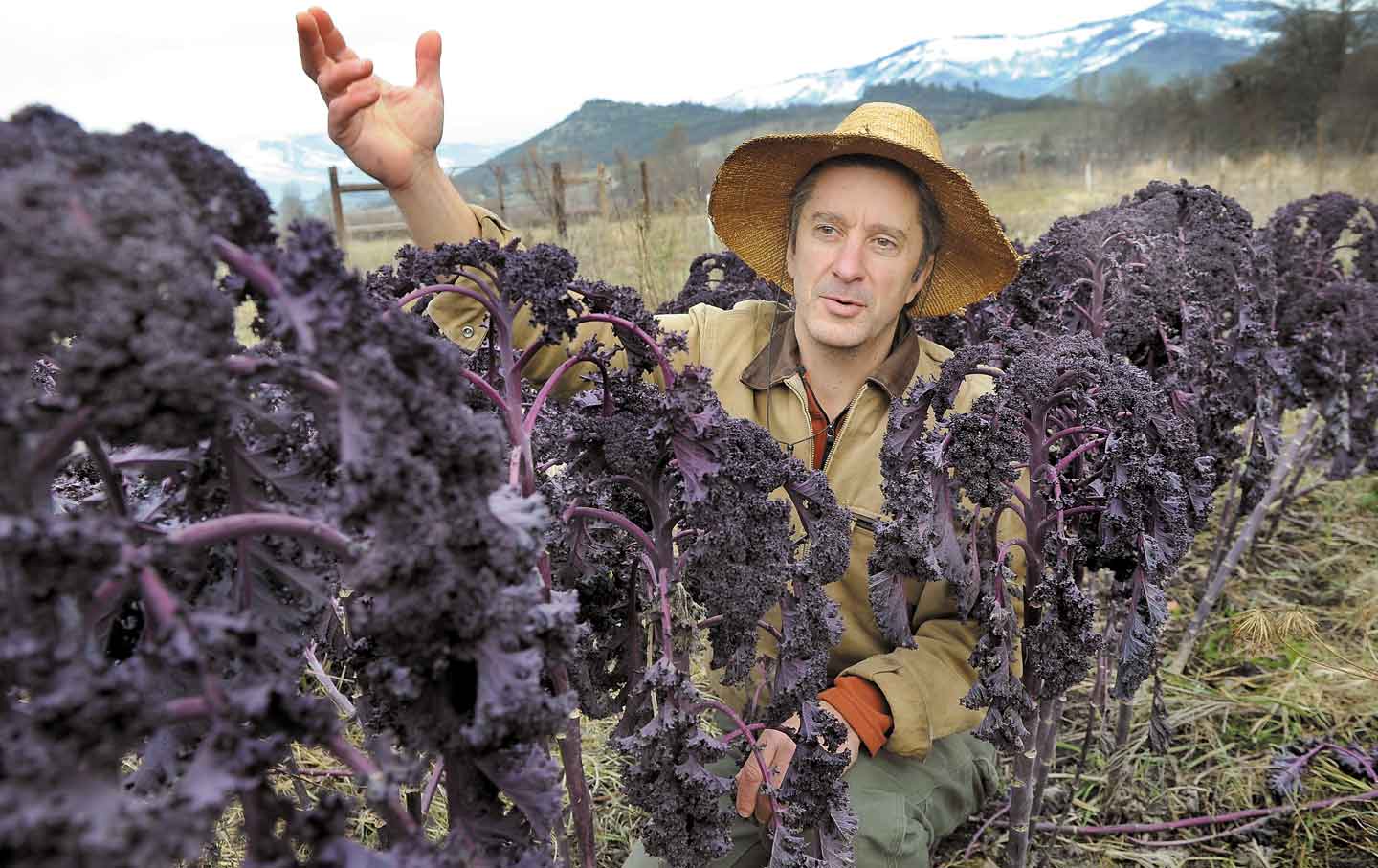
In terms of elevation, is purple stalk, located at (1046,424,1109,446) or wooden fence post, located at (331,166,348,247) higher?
wooden fence post, located at (331,166,348,247)

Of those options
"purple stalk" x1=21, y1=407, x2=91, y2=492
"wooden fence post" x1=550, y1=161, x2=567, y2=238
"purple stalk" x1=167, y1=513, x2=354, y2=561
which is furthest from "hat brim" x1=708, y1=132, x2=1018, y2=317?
"wooden fence post" x1=550, y1=161, x2=567, y2=238

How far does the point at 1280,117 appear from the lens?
21984mm

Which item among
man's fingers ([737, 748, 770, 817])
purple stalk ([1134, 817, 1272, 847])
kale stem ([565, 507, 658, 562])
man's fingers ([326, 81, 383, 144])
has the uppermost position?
man's fingers ([326, 81, 383, 144])

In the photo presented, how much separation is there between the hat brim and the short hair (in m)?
0.02

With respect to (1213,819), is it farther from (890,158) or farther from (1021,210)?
(1021,210)

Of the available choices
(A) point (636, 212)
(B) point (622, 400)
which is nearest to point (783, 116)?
(A) point (636, 212)

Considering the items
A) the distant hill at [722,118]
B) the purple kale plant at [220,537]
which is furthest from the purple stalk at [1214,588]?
the distant hill at [722,118]

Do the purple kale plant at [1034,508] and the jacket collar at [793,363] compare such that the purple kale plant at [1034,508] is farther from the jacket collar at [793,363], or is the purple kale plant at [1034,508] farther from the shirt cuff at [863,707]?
the jacket collar at [793,363]

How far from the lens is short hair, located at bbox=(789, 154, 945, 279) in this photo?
2.47 metres

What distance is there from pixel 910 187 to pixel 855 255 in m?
0.29

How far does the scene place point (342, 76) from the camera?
1618 millimetres

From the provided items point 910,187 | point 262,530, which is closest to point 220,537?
point 262,530


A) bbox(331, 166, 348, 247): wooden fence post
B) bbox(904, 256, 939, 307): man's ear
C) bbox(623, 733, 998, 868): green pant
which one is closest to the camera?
bbox(623, 733, 998, 868): green pant

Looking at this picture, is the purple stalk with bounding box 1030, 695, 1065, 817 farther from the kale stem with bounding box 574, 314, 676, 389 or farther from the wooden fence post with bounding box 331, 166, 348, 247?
the wooden fence post with bounding box 331, 166, 348, 247
